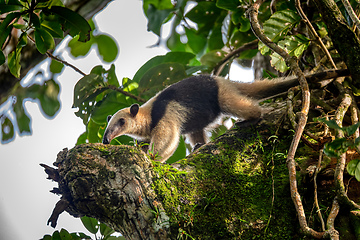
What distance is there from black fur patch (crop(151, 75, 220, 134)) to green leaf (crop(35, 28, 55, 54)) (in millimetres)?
1505

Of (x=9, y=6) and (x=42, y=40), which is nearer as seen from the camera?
(x=9, y=6)

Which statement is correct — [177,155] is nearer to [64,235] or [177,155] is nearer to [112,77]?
[112,77]

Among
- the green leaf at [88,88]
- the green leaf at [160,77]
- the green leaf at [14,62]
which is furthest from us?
the green leaf at [160,77]

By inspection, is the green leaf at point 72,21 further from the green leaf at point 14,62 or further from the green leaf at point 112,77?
the green leaf at point 112,77

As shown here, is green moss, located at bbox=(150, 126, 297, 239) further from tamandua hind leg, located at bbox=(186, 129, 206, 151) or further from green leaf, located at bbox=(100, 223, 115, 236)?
tamandua hind leg, located at bbox=(186, 129, 206, 151)

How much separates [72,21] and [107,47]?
5.90 feet

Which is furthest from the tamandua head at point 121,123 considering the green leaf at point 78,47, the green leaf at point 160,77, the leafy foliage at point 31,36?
the green leaf at point 78,47

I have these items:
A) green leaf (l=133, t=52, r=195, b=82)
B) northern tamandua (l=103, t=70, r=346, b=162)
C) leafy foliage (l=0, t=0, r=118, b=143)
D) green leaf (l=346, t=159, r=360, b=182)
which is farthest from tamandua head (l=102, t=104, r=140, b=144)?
green leaf (l=346, t=159, r=360, b=182)

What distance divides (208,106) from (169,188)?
1.68 m

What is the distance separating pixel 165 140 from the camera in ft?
11.6

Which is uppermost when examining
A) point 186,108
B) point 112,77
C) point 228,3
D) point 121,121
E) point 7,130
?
point 228,3

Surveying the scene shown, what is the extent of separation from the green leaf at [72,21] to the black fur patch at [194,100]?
49.7 inches

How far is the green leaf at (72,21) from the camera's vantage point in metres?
2.38

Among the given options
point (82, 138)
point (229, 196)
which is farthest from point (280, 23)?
point (82, 138)
